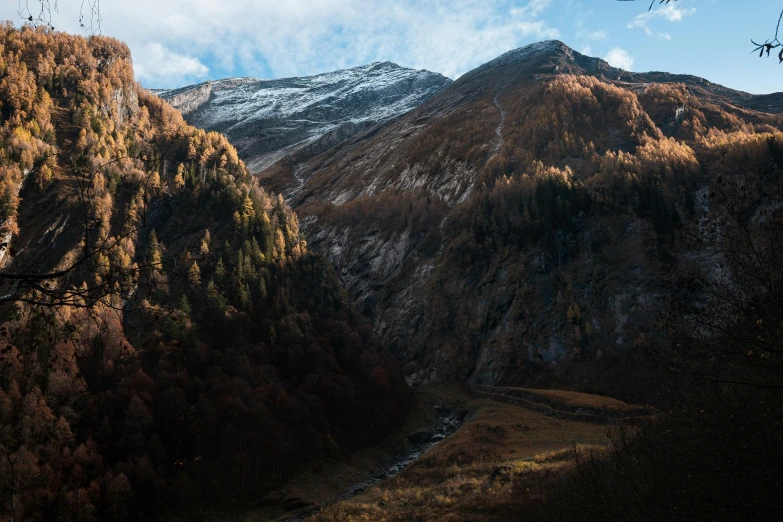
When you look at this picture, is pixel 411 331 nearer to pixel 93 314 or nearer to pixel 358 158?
pixel 93 314

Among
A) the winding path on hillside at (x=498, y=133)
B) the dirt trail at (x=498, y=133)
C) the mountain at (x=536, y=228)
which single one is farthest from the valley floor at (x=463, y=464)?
the dirt trail at (x=498, y=133)

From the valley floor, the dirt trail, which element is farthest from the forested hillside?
the dirt trail

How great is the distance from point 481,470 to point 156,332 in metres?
29.1

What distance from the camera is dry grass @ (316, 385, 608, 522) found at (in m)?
25.0

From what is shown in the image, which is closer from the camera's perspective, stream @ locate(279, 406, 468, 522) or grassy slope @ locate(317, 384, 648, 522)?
grassy slope @ locate(317, 384, 648, 522)

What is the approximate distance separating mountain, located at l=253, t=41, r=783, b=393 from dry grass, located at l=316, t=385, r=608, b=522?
11161mm

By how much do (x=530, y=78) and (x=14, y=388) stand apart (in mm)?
182265

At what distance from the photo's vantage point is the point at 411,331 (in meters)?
77.1

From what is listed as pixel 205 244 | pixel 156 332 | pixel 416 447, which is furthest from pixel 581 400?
pixel 156 332

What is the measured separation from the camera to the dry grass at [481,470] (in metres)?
25.0

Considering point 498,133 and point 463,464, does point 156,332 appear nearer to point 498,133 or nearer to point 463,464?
point 463,464

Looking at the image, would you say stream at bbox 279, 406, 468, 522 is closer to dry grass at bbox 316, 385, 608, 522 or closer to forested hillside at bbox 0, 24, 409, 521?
dry grass at bbox 316, 385, 608, 522

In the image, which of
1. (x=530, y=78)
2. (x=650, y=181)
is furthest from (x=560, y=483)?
(x=530, y=78)

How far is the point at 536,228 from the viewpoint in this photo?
78625 mm
